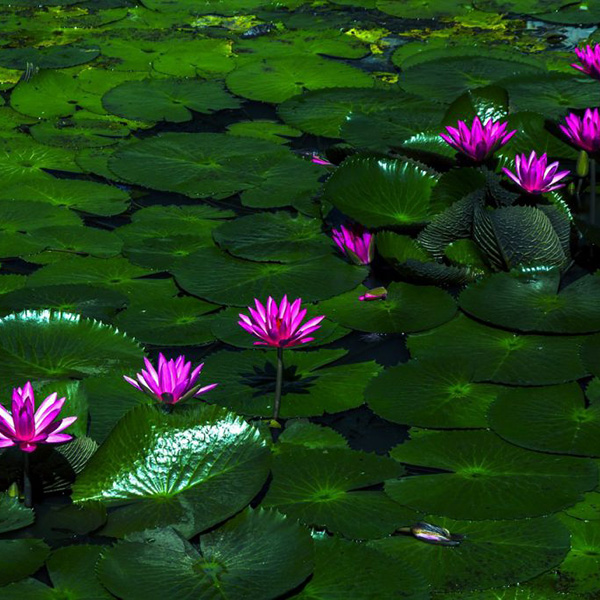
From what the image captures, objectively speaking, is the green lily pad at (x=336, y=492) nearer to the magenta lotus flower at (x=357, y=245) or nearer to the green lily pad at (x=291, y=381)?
the green lily pad at (x=291, y=381)

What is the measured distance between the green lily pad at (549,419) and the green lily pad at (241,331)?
20.1 inches

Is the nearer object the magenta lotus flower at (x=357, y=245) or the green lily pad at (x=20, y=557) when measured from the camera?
the green lily pad at (x=20, y=557)

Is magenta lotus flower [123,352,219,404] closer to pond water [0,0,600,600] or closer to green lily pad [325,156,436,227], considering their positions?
pond water [0,0,600,600]

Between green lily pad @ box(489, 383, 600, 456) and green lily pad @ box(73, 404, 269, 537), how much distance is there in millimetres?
587

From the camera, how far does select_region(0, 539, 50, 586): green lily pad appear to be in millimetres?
1962

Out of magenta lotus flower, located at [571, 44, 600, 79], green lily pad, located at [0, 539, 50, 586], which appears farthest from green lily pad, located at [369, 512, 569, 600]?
magenta lotus flower, located at [571, 44, 600, 79]

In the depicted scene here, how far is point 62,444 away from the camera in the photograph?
2.19 metres

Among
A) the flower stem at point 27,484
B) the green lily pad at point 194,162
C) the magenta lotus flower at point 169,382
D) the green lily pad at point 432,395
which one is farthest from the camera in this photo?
the green lily pad at point 194,162

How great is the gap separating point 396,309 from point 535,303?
374mm

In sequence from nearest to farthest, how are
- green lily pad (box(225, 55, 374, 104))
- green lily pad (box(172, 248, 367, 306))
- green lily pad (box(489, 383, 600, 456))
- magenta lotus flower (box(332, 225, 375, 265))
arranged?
1. green lily pad (box(489, 383, 600, 456))
2. green lily pad (box(172, 248, 367, 306))
3. magenta lotus flower (box(332, 225, 375, 265))
4. green lily pad (box(225, 55, 374, 104))

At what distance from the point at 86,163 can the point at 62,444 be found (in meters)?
2.07

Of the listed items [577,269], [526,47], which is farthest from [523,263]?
[526,47]

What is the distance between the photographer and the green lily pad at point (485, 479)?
2168mm

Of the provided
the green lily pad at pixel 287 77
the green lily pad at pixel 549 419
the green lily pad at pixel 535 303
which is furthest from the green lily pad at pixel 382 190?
the green lily pad at pixel 287 77
